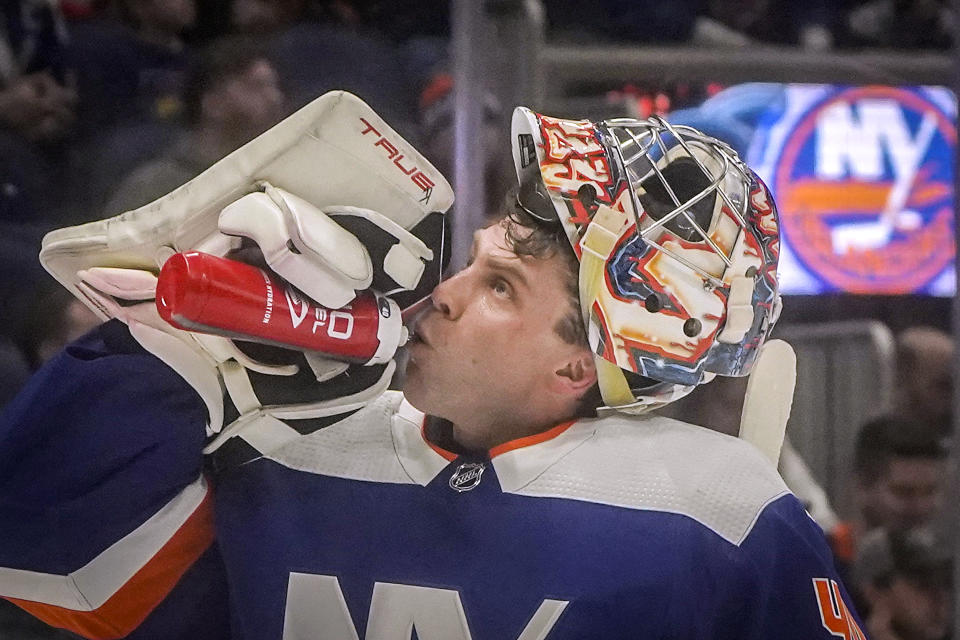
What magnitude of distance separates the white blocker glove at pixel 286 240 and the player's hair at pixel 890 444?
2.44 ft

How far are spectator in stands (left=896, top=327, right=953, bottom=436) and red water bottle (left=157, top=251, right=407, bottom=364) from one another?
0.85 m

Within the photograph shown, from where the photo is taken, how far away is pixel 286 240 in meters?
0.80

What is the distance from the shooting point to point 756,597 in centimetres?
92

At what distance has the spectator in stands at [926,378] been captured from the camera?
1.47 meters

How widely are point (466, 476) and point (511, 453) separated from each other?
4 centimetres

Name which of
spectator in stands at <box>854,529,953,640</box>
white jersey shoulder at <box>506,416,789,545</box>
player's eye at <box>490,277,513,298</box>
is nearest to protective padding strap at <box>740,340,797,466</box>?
white jersey shoulder at <box>506,416,789,545</box>

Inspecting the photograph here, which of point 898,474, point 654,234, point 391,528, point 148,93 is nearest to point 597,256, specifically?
point 654,234

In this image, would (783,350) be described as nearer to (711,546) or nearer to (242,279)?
(711,546)

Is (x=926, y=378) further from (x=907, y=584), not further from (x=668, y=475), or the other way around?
(x=668, y=475)

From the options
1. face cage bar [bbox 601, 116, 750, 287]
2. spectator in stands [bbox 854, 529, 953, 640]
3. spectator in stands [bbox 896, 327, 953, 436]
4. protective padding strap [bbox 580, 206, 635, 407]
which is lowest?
spectator in stands [bbox 854, 529, 953, 640]

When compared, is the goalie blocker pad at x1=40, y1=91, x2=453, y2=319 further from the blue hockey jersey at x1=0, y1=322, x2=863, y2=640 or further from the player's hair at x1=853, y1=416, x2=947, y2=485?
the player's hair at x1=853, y1=416, x2=947, y2=485

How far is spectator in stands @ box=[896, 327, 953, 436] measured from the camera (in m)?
1.47

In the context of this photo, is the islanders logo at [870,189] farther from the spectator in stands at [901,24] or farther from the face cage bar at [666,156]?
the face cage bar at [666,156]

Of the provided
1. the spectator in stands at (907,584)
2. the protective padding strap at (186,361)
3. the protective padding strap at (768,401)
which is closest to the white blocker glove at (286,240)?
the protective padding strap at (186,361)
